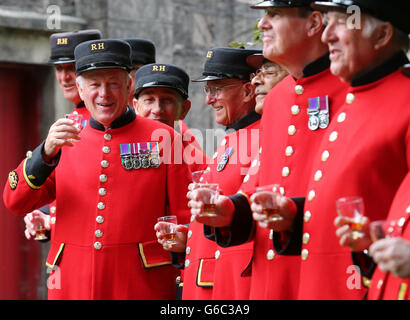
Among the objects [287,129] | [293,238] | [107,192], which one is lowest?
[293,238]

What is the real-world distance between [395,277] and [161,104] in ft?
11.6

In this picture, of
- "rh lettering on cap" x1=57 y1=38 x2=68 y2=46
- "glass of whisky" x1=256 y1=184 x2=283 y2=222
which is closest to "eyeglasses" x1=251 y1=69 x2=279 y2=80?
"glass of whisky" x1=256 y1=184 x2=283 y2=222

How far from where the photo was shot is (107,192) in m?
5.51

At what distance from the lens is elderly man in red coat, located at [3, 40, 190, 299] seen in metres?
5.46

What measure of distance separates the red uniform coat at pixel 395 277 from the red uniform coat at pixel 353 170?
0.19m

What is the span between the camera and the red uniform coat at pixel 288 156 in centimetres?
409

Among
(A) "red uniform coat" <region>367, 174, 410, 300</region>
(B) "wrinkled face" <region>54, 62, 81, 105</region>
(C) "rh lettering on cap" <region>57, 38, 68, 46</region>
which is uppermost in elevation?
(C) "rh lettering on cap" <region>57, 38, 68, 46</region>

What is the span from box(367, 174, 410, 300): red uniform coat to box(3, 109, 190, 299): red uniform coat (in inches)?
89.6

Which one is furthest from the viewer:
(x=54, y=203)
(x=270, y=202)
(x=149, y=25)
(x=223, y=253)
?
(x=149, y=25)

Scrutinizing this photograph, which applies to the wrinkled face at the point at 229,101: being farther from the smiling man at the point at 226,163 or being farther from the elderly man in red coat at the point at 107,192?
the elderly man in red coat at the point at 107,192

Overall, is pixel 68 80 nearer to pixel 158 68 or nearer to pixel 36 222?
pixel 158 68

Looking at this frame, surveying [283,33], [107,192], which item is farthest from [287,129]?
[107,192]

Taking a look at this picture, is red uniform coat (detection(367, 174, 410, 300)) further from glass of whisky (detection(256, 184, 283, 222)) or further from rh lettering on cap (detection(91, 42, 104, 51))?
rh lettering on cap (detection(91, 42, 104, 51))
